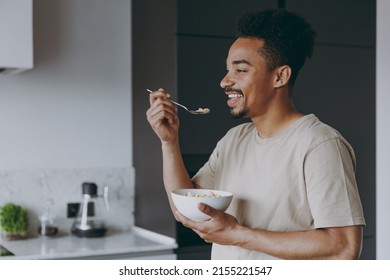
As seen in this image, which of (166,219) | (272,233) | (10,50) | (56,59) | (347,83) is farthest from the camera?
(347,83)

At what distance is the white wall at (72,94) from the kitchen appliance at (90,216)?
139 mm

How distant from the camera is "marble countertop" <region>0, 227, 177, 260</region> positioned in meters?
1.92

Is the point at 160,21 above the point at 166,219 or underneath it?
above

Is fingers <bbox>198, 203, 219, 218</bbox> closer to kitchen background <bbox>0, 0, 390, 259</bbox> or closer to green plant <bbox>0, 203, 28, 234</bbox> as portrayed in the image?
kitchen background <bbox>0, 0, 390, 259</bbox>

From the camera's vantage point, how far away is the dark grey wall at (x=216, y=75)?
2082 millimetres

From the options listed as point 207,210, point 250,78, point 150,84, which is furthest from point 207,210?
point 150,84

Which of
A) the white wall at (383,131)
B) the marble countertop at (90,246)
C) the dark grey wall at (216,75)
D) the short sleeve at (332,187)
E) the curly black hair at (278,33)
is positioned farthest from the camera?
the white wall at (383,131)

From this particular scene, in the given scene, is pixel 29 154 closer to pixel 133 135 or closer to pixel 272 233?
pixel 133 135

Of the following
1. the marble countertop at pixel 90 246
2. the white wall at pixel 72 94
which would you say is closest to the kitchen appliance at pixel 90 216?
the marble countertop at pixel 90 246

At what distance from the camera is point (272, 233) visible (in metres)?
1.09

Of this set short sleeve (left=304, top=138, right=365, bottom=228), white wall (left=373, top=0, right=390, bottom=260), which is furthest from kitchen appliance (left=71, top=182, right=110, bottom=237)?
short sleeve (left=304, top=138, right=365, bottom=228)

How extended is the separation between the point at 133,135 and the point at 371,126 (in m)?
0.93

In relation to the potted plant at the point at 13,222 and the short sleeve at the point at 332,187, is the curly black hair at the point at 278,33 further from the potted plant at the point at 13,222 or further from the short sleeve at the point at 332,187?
the potted plant at the point at 13,222
